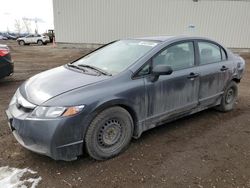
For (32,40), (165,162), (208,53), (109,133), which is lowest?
(32,40)

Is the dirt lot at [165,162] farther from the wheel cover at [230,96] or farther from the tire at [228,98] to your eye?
the wheel cover at [230,96]

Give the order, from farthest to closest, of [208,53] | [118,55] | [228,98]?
[228,98], [208,53], [118,55]

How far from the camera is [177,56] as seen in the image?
4156 millimetres

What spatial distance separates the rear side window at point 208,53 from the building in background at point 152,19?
50.2 feet

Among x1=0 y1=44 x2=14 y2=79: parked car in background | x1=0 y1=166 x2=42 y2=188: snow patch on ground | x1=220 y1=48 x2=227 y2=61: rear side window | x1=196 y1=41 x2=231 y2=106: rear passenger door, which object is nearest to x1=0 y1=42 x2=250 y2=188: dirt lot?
x1=0 y1=166 x2=42 y2=188: snow patch on ground

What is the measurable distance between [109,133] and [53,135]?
0.77 meters

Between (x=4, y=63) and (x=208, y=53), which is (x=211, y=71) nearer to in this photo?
(x=208, y=53)

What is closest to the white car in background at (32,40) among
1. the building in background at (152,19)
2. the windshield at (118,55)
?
the building in background at (152,19)

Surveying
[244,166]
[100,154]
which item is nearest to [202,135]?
[244,166]

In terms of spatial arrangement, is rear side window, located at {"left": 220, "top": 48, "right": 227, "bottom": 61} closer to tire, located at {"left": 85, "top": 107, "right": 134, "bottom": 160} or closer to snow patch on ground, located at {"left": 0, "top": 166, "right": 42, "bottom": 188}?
tire, located at {"left": 85, "top": 107, "right": 134, "bottom": 160}

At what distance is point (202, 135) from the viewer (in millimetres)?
4211

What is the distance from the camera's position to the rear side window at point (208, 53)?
14.9ft

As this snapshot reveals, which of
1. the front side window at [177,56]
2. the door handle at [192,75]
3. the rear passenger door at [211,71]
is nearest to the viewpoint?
the front side window at [177,56]

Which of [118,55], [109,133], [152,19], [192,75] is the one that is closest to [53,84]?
[109,133]
